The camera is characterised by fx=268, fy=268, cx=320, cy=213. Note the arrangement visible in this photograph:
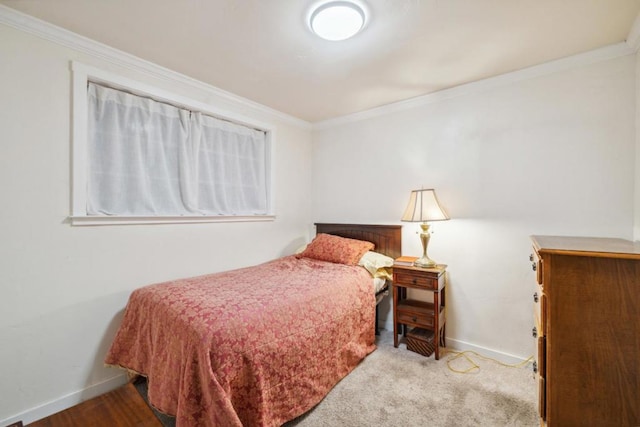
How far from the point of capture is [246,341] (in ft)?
4.41

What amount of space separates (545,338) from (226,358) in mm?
1480

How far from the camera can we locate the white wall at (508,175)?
1.88 m

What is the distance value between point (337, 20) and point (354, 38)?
0.25 meters

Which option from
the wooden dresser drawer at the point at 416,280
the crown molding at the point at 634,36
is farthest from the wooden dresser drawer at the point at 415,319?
the crown molding at the point at 634,36

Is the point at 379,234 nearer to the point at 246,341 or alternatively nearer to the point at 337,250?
the point at 337,250

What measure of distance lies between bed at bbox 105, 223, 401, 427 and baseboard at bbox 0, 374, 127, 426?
265 millimetres

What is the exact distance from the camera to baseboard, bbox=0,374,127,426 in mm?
1591

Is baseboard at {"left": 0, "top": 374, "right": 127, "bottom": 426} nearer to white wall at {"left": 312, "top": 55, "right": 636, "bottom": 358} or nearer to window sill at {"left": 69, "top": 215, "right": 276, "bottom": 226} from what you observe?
window sill at {"left": 69, "top": 215, "right": 276, "bottom": 226}

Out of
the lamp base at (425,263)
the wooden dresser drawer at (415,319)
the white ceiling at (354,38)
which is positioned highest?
the white ceiling at (354,38)

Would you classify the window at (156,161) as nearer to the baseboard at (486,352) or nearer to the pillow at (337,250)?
the pillow at (337,250)

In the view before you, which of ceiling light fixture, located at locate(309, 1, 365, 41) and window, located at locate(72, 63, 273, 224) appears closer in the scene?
ceiling light fixture, located at locate(309, 1, 365, 41)

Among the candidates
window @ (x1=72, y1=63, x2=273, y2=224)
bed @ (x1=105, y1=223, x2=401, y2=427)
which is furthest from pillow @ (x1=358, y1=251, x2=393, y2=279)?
window @ (x1=72, y1=63, x2=273, y2=224)

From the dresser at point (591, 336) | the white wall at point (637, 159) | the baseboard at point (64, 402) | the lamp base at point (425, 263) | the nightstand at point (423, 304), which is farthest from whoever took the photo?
the lamp base at point (425, 263)

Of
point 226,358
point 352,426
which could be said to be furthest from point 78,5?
point 352,426
